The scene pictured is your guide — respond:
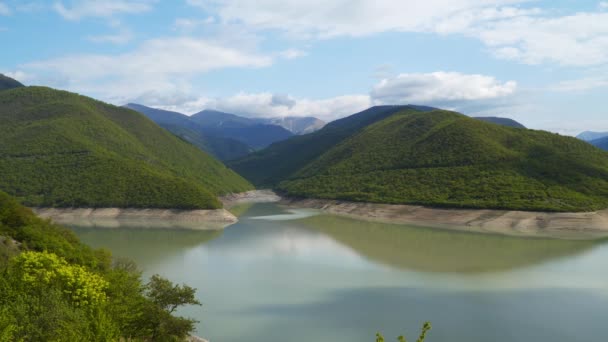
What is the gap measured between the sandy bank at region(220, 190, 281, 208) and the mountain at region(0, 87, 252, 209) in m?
2.66

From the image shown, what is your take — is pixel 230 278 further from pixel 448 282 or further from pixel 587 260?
pixel 587 260

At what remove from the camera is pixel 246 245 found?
64250 mm

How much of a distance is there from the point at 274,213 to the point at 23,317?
91812mm

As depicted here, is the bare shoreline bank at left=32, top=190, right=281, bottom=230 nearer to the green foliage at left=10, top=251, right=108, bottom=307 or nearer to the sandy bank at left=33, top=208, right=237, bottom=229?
the sandy bank at left=33, top=208, right=237, bottom=229

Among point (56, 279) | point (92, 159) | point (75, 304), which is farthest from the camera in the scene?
point (92, 159)

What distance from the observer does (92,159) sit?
108875 millimetres

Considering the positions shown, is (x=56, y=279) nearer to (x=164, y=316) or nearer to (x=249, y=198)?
(x=164, y=316)

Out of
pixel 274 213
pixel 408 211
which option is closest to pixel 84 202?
pixel 274 213

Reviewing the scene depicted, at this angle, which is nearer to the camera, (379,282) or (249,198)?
(379,282)

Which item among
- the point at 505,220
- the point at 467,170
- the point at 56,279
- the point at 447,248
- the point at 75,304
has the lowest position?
the point at 447,248

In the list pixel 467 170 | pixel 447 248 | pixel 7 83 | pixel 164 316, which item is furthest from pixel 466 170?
pixel 7 83

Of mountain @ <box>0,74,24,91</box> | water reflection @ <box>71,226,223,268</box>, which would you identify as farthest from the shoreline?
mountain @ <box>0,74,24,91</box>

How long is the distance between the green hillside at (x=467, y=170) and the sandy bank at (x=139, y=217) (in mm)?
35515

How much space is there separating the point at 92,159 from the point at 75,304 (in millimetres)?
97528
